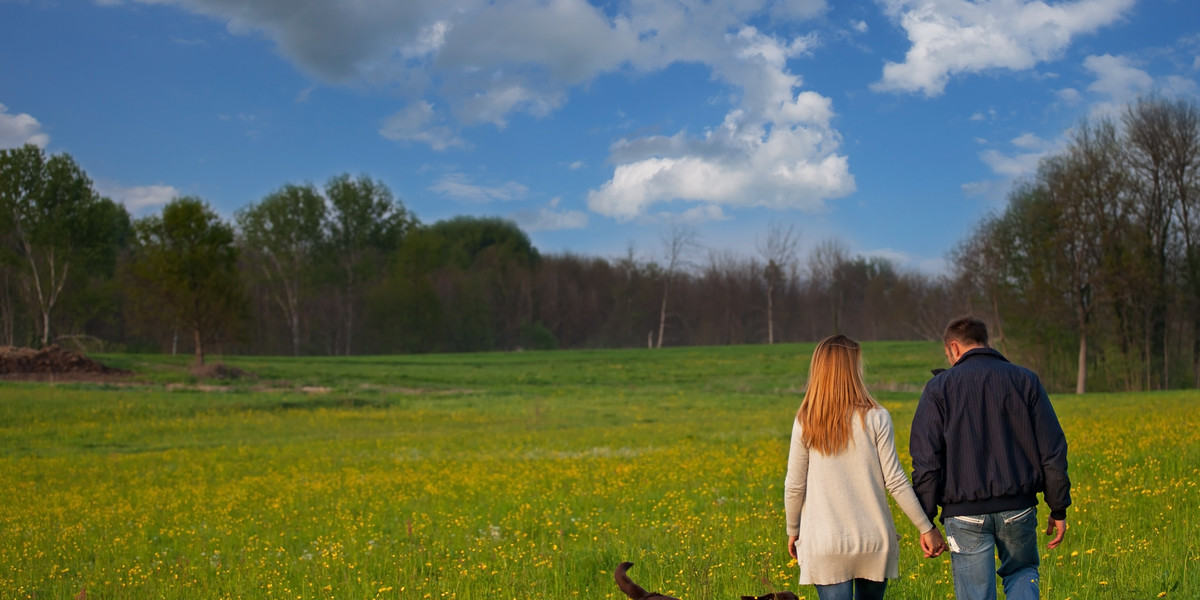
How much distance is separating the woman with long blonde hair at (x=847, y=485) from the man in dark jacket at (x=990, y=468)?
31cm

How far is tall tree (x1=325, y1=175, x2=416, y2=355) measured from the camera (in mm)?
82000

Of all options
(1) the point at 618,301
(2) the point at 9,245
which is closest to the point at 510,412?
(2) the point at 9,245

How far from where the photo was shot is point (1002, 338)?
39000 mm

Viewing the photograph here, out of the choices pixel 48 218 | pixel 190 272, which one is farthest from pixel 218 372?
pixel 48 218

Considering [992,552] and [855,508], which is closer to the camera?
[855,508]

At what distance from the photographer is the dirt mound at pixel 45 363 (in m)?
39.6

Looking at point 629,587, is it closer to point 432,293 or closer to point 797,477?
point 797,477

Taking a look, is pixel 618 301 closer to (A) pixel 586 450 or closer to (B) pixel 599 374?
(B) pixel 599 374

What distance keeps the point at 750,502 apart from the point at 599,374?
4289 cm

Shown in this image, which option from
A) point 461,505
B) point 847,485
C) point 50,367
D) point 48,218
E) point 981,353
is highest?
point 48,218

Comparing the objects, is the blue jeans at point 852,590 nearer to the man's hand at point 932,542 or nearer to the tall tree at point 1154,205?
the man's hand at point 932,542

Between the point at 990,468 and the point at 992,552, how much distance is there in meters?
0.47

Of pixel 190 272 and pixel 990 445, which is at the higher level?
pixel 190 272

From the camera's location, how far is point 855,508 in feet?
12.8
